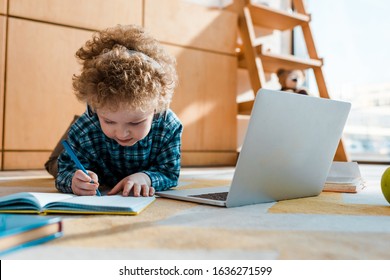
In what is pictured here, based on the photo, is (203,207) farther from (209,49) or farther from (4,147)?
(209,49)

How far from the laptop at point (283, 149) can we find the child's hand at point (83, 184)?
20cm

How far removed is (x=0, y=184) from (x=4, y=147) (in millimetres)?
745

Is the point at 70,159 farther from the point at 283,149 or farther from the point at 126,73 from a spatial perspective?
the point at 283,149

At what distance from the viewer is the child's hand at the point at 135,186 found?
1.05 m

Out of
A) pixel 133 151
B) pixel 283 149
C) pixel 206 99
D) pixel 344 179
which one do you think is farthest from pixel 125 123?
pixel 206 99

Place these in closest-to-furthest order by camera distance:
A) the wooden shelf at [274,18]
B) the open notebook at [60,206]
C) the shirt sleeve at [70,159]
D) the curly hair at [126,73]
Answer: the open notebook at [60,206] < the curly hair at [126,73] < the shirt sleeve at [70,159] < the wooden shelf at [274,18]

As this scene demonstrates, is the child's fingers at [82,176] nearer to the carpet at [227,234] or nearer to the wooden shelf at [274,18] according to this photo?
the carpet at [227,234]

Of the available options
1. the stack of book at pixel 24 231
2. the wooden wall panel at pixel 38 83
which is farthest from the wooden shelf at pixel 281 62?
the stack of book at pixel 24 231

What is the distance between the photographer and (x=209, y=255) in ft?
1.93

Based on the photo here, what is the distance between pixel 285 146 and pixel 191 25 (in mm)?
1954

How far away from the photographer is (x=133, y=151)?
1.26 m

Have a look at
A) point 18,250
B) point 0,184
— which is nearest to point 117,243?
point 18,250

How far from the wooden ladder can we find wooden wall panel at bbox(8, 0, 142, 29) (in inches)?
31.0

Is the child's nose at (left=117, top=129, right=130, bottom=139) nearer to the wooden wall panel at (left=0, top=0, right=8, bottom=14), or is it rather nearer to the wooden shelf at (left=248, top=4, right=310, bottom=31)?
the wooden wall panel at (left=0, top=0, right=8, bottom=14)
